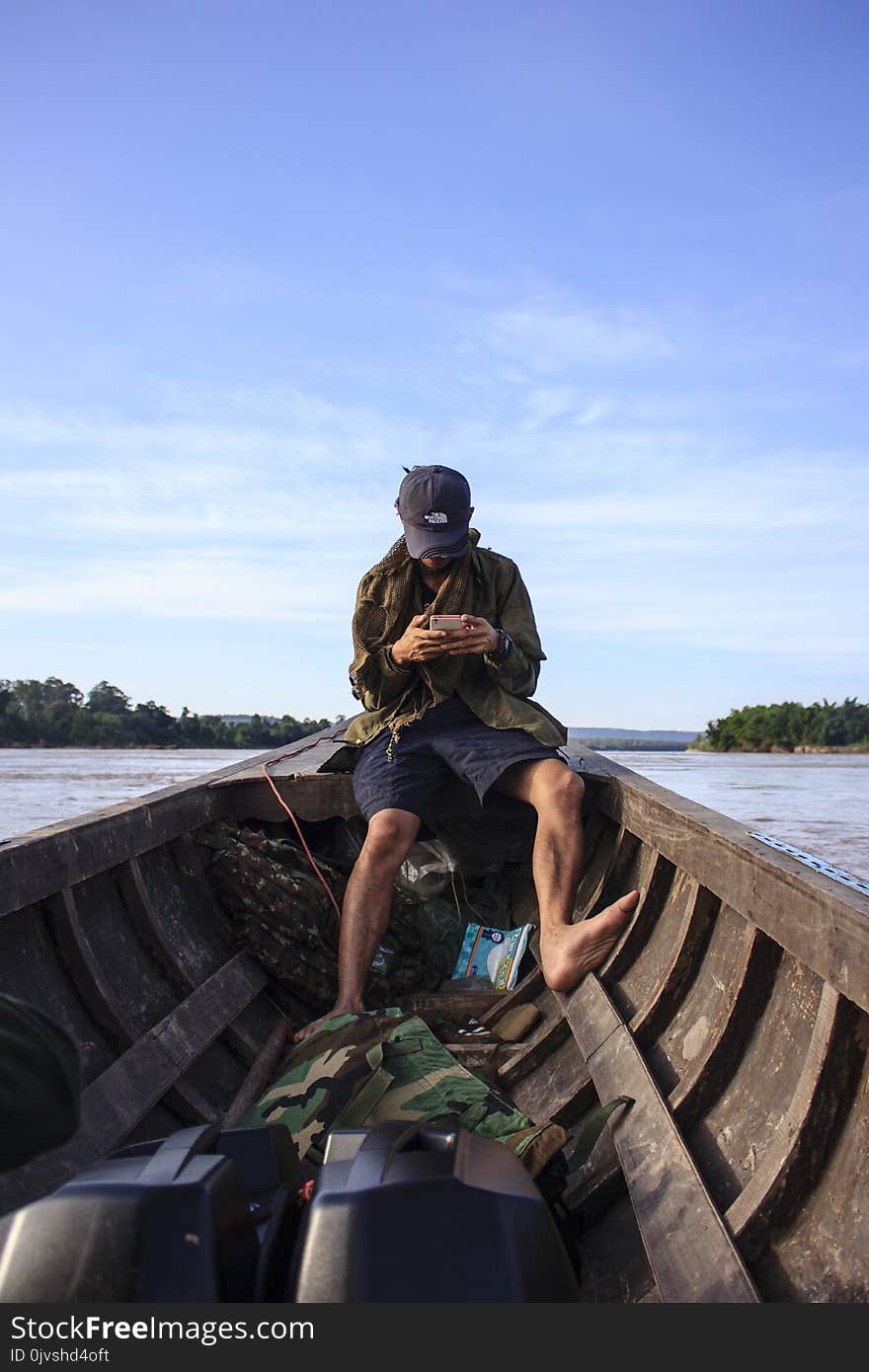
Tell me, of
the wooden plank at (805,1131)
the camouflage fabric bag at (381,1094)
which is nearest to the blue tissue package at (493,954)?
the camouflage fabric bag at (381,1094)

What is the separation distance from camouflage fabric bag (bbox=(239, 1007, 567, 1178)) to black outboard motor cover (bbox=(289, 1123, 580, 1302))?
0.77 meters

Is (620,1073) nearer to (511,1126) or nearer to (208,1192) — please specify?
(511,1126)

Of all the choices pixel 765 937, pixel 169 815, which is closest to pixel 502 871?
pixel 169 815

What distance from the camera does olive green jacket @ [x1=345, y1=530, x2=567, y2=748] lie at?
3.59 metres

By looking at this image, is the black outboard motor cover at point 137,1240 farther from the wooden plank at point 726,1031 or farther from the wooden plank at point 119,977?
the wooden plank at point 119,977

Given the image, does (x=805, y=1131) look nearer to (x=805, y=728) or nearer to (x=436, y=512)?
(x=436, y=512)

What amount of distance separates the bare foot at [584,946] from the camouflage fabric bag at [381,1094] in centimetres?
62

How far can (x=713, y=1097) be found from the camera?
2.01 metres

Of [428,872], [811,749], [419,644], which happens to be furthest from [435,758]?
[811,749]

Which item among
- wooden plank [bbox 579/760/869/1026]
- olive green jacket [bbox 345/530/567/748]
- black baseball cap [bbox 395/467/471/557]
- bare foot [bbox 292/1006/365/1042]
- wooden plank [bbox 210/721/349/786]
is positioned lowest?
bare foot [bbox 292/1006/365/1042]

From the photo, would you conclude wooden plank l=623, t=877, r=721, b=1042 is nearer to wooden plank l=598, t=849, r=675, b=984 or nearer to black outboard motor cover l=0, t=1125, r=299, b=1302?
wooden plank l=598, t=849, r=675, b=984

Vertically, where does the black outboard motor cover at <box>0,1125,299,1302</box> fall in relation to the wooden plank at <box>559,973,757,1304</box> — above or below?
above

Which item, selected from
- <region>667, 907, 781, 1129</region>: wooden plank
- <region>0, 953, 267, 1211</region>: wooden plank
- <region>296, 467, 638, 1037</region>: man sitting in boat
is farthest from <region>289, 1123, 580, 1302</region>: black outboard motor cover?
<region>296, 467, 638, 1037</region>: man sitting in boat

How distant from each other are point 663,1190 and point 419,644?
1.97m
